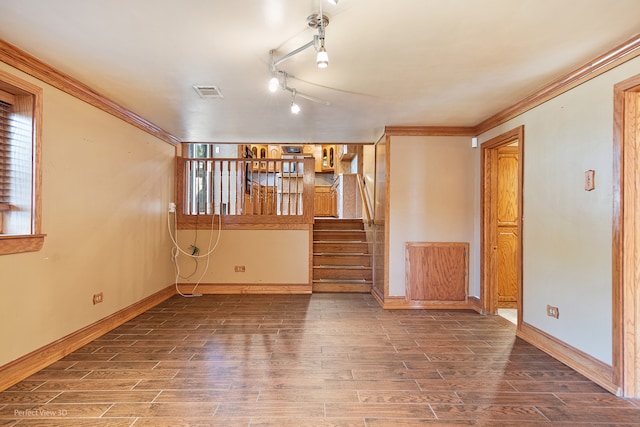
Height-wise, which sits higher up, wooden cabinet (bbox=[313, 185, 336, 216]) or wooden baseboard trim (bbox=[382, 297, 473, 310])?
wooden cabinet (bbox=[313, 185, 336, 216])

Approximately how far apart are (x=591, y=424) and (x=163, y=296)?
4510mm

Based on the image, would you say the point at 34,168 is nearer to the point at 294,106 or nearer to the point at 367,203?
the point at 294,106

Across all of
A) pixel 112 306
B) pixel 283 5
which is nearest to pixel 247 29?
pixel 283 5

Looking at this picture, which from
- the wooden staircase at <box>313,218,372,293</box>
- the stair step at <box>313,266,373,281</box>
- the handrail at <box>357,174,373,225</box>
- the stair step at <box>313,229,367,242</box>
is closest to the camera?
the wooden staircase at <box>313,218,372,293</box>

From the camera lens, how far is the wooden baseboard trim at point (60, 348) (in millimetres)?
2111

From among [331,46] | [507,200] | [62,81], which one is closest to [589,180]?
[507,200]

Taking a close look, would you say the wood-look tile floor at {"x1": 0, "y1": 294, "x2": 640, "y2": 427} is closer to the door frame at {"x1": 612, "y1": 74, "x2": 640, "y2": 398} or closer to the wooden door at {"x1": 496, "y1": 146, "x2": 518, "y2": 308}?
the door frame at {"x1": 612, "y1": 74, "x2": 640, "y2": 398}

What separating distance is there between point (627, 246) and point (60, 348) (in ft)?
14.0

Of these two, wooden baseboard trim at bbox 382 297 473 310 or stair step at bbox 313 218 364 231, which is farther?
stair step at bbox 313 218 364 231

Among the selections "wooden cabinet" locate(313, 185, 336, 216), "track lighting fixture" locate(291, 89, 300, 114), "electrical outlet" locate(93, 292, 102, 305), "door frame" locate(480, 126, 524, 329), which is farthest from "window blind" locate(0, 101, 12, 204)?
"wooden cabinet" locate(313, 185, 336, 216)

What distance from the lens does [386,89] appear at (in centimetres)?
277

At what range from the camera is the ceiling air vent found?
2741 millimetres

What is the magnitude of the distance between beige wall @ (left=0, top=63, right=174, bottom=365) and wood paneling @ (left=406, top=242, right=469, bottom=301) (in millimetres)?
3345

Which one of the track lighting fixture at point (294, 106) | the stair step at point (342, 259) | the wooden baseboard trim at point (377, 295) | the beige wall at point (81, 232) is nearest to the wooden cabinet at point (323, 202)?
the stair step at point (342, 259)
